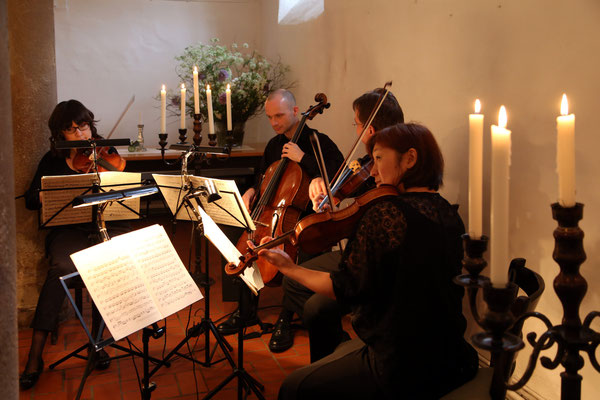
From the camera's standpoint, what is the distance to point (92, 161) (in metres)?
3.56

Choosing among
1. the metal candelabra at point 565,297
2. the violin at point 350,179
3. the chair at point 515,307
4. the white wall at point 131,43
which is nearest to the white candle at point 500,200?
the metal candelabra at point 565,297

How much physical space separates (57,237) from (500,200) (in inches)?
120

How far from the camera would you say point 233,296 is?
3998 millimetres

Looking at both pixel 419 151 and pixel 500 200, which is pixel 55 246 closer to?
pixel 419 151

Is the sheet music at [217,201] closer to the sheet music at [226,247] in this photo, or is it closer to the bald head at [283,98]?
the sheet music at [226,247]

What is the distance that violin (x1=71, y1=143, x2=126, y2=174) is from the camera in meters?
3.48

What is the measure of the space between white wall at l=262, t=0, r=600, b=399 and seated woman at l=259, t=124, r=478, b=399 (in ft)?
2.06

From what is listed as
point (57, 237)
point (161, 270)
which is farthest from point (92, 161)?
point (161, 270)

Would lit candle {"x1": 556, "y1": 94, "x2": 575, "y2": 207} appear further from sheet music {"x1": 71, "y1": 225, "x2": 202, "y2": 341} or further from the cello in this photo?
the cello

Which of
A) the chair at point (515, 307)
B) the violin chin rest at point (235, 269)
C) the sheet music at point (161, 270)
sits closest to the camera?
the chair at point (515, 307)

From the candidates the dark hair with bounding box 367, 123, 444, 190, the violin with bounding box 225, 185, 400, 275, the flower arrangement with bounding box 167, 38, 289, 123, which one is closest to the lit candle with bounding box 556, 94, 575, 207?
the dark hair with bounding box 367, 123, 444, 190

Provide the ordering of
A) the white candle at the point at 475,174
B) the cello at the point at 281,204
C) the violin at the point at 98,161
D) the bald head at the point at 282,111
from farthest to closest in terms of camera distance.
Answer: the bald head at the point at 282,111 → the violin at the point at 98,161 → the cello at the point at 281,204 → the white candle at the point at 475,174

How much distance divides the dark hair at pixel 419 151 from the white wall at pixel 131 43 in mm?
4372

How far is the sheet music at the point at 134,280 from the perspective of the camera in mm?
2260
